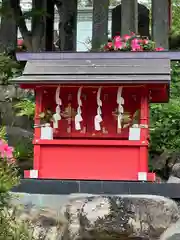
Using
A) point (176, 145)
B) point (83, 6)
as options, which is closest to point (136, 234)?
point (176, 145)

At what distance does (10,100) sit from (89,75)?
17.0 feet

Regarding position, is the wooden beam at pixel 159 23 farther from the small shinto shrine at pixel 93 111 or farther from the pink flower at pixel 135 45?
the small shinto shrine at pixel 93 111

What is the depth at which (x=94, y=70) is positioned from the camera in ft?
25.7

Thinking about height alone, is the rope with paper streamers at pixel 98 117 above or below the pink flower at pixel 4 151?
above

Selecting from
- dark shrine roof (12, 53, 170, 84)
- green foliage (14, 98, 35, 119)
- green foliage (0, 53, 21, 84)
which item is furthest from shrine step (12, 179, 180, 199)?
green foliage (0, 53, 21, 84)

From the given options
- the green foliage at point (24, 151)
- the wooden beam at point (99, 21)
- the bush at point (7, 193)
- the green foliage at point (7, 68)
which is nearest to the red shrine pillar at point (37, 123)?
the green foliage at point (24, 151)

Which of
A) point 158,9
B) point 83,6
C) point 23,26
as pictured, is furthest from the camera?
point 83,6

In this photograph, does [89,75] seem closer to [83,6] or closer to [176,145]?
[176,145]

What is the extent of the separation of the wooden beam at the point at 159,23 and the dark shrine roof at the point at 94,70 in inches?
224

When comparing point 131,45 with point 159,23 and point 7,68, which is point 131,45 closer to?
point 159,23

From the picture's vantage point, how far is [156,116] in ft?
38.1

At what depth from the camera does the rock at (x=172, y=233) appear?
642 centimetres

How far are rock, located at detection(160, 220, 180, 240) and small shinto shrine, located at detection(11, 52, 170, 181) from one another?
3.17 ft

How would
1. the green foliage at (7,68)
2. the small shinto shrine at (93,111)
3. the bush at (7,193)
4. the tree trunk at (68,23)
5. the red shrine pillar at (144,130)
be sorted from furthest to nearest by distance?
the tree trunk at (68,23), the green foliage at (7,68), the small shinto shrine at (93,111), the red shrine pillar at (144,130), the bush at (7,193)
